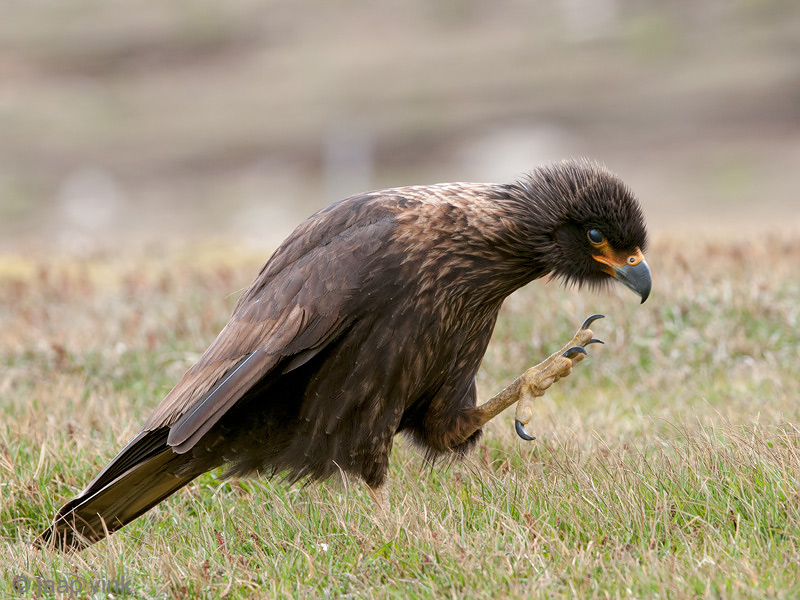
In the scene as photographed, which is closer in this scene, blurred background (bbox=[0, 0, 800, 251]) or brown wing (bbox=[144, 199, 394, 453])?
brown wing (bbox=[144, 199, 394, 453])

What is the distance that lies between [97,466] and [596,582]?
2.46m

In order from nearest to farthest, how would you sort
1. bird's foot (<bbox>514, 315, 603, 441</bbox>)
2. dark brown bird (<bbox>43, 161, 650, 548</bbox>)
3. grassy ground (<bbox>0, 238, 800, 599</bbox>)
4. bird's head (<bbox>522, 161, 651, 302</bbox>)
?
grassy ground (<bbox>0, 238, 800, 599</bbox>) < dark brown bird (<bbox>43, 161, 650, 548</bbox>) < bird's head (<bbox>522, 161, 651, 302</bbox>) < bird's foot (<bbox>514, 315, 603, 441</bbox>)

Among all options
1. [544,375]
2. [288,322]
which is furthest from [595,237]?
[288,322]

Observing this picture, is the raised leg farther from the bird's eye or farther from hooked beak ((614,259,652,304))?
the bird's eye

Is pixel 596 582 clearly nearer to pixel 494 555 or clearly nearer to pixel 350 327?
pixel 494 555

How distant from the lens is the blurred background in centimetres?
3881

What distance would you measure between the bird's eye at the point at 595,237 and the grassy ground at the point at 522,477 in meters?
0.79

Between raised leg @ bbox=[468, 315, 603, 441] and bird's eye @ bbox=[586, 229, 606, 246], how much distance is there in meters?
0.32

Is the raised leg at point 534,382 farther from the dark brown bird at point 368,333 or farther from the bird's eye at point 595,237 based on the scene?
the bird's eye at point 595,237

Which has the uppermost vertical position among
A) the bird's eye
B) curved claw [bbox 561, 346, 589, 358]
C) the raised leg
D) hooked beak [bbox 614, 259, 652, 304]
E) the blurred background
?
the bird's eye

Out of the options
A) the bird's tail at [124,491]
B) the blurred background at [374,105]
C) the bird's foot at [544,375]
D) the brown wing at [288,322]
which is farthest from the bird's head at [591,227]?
the blurred background at [374,105]

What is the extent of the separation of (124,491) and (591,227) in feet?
7.09

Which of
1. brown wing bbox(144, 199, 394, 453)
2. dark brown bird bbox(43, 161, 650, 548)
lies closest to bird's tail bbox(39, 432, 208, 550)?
Result: dark brown bird bbox(43, 161, 650, 548)

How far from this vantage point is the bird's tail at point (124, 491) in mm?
3875
